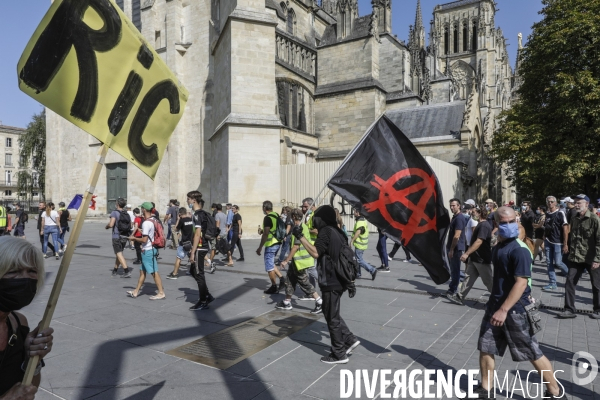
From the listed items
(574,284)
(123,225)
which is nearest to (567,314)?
(574,284)

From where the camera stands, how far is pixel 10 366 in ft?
5.77

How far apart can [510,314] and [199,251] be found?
4.50 m

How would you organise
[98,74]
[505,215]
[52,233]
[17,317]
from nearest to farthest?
1. [17,317]
2. [98,74]
3. [505,215]
4. [52,233]

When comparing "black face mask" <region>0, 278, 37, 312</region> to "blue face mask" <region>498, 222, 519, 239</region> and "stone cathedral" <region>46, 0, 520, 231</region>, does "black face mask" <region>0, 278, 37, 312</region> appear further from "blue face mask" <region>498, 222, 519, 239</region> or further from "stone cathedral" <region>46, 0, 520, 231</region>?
"stone cathedral" <region>46, 0, 520, 231</region>

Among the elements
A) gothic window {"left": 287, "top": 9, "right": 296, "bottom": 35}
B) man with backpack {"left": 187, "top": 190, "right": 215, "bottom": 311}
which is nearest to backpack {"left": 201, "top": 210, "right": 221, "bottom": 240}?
Result: man with backpack {"left": 187, "top": 190, "right": 215, "bottom": 311}

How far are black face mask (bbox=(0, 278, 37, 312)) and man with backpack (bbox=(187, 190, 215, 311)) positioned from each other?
4.43 m

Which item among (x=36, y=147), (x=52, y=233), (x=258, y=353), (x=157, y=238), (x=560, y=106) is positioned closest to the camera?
(x=258, y=353)

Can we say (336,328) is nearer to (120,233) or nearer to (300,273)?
(300,273)

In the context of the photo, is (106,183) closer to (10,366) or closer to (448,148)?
(448,148)

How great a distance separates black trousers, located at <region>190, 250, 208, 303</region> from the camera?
241 inches

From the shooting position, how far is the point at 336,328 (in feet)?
13.9

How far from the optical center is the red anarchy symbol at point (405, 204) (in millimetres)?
4441

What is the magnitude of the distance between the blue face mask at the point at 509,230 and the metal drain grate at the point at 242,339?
2.79m

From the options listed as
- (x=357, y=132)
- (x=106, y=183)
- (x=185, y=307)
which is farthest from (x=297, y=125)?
(x=185, y=307)
